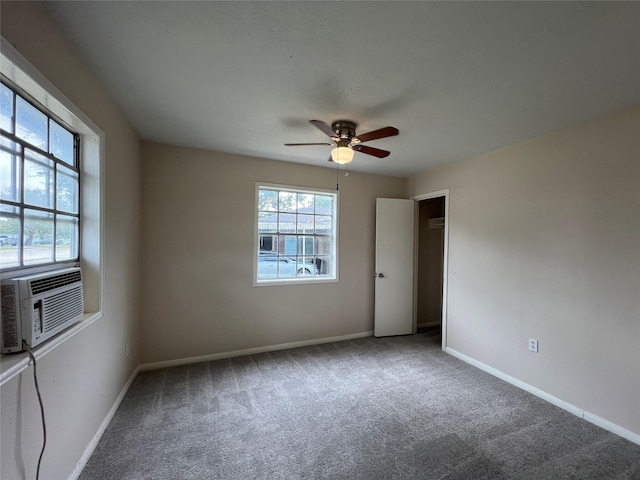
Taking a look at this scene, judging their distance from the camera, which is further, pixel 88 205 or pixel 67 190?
pixel 88 205

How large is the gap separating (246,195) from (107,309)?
6.05 ft

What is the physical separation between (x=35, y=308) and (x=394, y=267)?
3781 mm

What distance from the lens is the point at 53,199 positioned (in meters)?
1.56

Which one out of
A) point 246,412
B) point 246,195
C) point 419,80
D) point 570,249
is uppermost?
point 419,80

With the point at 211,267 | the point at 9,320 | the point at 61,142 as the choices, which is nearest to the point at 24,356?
the point at 9,320

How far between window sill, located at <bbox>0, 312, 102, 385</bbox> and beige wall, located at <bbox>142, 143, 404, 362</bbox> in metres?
1.47

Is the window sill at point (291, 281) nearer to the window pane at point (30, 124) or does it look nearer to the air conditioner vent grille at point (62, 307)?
the air conditioner vent grille at point (62, 307)

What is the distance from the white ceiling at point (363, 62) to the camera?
127 cm

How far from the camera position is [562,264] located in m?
2.45

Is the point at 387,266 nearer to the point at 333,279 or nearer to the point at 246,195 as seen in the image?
the point at 333,279

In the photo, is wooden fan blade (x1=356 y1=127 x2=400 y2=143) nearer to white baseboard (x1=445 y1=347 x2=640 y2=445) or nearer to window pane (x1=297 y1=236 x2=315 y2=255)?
window pane (x1=297 y1=236 x2=315 y2=255)

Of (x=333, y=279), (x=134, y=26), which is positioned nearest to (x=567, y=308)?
(x=333, y=279)

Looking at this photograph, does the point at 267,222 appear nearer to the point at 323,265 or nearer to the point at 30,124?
the point at 323,265

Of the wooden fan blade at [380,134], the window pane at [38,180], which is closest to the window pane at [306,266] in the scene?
the wooden fan blade at [380,134]
